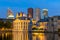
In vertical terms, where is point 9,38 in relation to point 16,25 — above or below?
below

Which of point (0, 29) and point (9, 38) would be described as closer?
point (9, 38)

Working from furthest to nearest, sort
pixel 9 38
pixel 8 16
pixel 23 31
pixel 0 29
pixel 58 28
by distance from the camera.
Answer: pixel 8 16, pixel 0 29, pixel 9 38, pixel 23 31, pixel 58 28

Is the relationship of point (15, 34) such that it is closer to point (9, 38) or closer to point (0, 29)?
point (9, 38)

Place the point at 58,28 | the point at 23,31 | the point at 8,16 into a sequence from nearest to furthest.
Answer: the point at 58,28
the point at 23,31
the point at 8,16

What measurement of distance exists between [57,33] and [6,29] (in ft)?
13.0

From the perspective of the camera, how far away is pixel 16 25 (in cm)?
696

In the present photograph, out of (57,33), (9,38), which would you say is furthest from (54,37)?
(9,38)

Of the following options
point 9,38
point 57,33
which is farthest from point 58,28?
point 9,38

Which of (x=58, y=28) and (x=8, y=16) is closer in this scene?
(x=58, y=28)

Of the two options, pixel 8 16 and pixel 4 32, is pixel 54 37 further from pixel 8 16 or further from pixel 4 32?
pixel 8 16

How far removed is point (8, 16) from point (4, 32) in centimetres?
254

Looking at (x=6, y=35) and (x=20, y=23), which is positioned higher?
(x=20, y=23)

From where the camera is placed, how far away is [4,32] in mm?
7492

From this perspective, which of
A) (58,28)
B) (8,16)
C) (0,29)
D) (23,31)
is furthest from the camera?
(8,16)
